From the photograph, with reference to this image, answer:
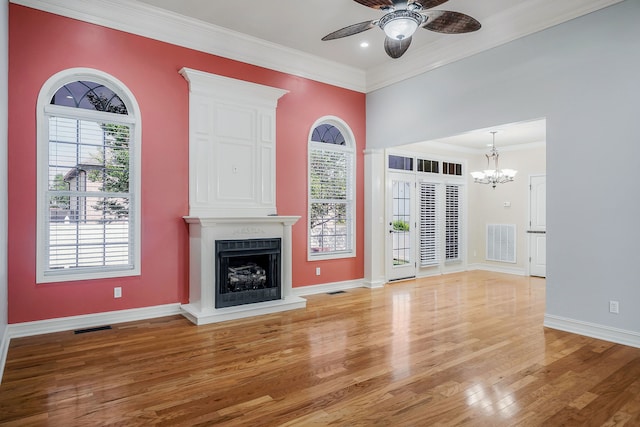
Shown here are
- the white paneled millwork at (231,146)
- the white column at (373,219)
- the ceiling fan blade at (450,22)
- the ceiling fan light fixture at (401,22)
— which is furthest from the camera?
the white column at (373,219)

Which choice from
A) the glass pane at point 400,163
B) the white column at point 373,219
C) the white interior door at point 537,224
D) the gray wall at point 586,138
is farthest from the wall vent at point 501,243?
the gray wall at point 586,138

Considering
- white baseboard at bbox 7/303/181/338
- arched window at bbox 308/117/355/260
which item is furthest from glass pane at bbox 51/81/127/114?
arched window at bbox 308/117/355/260

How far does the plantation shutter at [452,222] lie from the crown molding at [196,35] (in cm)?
363

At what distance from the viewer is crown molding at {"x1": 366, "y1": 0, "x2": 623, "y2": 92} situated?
4.08 metres

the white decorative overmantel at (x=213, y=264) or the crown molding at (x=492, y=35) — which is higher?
the crown molding at (x=492, y=35)

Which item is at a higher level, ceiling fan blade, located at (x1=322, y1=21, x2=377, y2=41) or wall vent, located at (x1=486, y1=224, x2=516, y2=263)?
ceiling fan blade, located at (x1=322, y1=21, x2=377, y2=41)

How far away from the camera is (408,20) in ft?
10.5

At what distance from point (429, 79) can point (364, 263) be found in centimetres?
315

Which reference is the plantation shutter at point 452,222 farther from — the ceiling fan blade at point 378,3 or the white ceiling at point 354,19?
the ceiling fan blade at point 378,3

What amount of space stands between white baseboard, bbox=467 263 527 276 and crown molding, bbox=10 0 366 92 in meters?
5.24

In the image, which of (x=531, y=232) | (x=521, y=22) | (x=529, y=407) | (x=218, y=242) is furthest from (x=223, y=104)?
(x=531, y=232)

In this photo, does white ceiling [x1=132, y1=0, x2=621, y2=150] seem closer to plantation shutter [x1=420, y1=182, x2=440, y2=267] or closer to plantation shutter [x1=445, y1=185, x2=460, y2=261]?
plantation shutter [x1=420, y1=182, x2=440, y2=267]

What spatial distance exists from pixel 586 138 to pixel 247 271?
4.15 metres

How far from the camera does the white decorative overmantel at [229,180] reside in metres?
4.59
